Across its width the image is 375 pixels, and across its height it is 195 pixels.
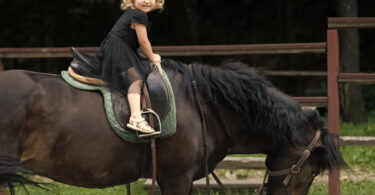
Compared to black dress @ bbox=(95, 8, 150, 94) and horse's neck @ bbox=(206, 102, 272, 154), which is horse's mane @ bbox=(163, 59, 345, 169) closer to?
horse's neck @ bbox=(206, 102, 272, 154)

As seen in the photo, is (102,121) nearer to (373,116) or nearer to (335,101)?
(335,101)

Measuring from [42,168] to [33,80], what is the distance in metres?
0.54

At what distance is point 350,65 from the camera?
8.15m

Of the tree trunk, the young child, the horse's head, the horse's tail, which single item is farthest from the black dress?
the tree trunk

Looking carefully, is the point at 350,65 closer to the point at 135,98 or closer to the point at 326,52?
the point at 326,52

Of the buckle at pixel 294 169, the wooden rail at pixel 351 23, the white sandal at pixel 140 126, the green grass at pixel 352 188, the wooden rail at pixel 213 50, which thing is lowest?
the green grass at pixel 352 188

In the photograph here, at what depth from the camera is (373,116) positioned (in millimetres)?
9148

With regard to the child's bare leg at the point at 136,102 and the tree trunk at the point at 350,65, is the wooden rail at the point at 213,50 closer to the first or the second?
the child's bare leg at the point at 136,102

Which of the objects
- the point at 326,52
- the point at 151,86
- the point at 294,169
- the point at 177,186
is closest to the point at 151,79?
the point at 151,86

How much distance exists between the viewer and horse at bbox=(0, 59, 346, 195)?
120 inches

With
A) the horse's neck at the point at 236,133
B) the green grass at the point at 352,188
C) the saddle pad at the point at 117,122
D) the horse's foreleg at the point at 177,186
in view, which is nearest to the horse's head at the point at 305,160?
the horse's neck at the point at 236,133

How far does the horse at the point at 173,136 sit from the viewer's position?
9.98 feet

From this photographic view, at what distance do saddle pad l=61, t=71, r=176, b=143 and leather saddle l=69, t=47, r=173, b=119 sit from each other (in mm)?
27

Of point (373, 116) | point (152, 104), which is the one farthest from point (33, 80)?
point (373, 116)
